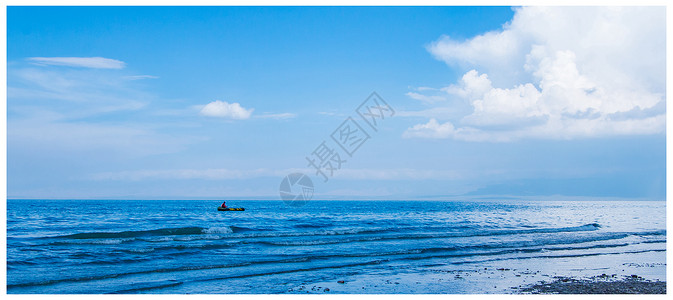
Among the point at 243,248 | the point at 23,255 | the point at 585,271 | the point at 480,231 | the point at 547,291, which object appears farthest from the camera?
the point at 480,231

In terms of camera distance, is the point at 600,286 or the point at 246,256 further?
the point at 246,256

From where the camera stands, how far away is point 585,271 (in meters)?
17.9

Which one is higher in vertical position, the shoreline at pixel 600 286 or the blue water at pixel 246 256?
the shoreline at pixel 600 286

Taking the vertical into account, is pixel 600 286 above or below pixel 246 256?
above

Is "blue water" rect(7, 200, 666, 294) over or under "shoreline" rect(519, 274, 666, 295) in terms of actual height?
under

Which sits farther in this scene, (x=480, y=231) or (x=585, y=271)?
(x=480, y=231)

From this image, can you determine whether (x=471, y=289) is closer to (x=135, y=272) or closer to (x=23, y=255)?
(x=135, y=272)

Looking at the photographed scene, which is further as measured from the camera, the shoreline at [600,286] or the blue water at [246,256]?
the blue water at [246,256]

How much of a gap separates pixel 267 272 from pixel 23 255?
10.8 m

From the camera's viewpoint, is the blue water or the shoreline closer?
the shoreline

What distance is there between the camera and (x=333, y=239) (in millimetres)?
28656

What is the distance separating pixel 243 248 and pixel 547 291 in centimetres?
1439

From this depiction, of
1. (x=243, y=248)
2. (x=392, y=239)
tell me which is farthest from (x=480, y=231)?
(x=243, y=248)

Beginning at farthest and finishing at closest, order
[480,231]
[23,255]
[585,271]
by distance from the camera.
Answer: [480,231]
[23,255]
[585,271]
